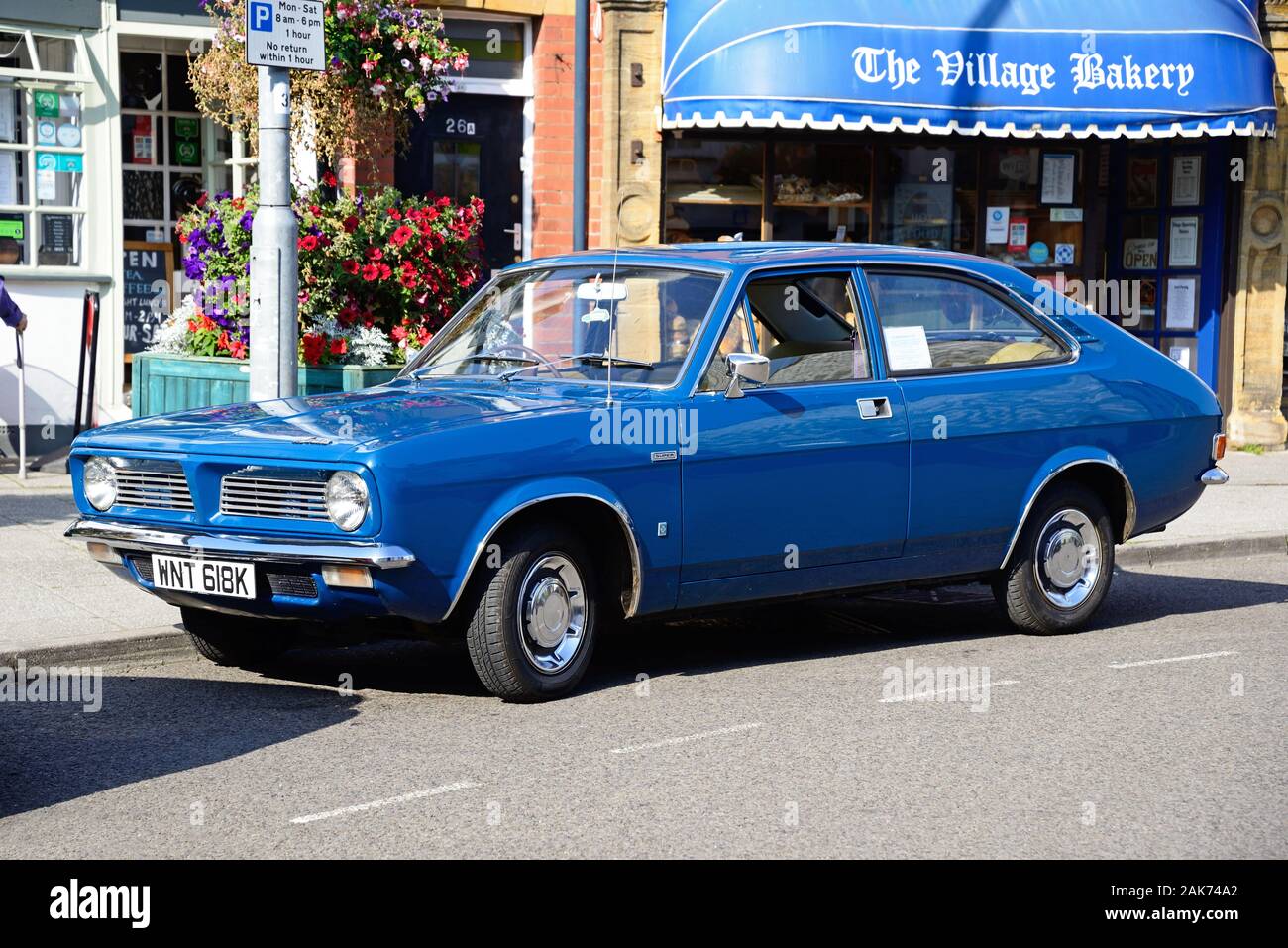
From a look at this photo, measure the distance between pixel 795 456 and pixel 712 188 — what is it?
29.1 ft

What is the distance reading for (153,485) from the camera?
698cm

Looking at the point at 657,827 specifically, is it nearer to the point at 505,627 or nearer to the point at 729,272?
the point at 505,627

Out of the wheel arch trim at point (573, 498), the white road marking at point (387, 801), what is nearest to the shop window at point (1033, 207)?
the wheel arch trim at point (573, 498)

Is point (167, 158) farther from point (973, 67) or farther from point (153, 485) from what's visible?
point (153, 485)

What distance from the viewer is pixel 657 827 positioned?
5352 millimetres

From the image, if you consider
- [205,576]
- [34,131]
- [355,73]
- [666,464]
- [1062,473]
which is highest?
[355,73]

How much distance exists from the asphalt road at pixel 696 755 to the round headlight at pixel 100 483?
0.77 meters

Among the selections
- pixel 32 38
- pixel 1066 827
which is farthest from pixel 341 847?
pixel 32 38

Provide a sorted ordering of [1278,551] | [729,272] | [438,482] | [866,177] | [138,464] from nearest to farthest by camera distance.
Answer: [438,482]
[138,464]
[729,272]
[1278,551]
[866,177]

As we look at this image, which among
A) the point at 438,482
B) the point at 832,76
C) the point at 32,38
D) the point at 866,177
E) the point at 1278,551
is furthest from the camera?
the point at 866,177

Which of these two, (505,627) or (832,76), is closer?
(505,627)

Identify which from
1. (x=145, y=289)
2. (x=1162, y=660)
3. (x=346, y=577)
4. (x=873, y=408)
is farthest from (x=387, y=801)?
(x=145, y=289)

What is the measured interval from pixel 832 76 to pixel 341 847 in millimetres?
10765
